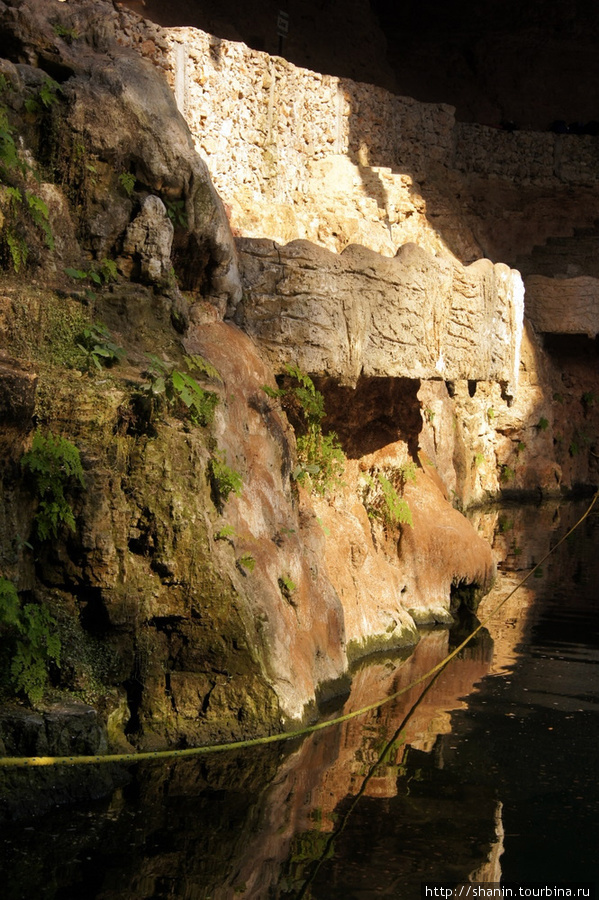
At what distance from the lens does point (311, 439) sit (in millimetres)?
10219

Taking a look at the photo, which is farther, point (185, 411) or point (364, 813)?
point (185, 411)

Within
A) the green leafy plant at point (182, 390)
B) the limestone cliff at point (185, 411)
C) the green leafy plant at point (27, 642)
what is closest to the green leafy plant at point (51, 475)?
the limestone cliff at point (185, 411)

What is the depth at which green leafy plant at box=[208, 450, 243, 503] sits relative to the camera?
749 cm

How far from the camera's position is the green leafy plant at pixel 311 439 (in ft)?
31.9

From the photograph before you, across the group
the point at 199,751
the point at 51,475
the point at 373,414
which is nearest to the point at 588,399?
the point at 373,414

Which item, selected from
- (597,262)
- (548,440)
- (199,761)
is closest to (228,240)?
(199,761)

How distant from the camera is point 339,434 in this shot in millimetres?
11219

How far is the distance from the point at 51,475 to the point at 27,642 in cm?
93

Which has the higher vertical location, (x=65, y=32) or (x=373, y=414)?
(x=65, y=32)

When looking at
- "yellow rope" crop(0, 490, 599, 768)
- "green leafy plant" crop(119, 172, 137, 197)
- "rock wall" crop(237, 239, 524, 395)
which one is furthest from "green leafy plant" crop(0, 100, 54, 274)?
"yellow rope" crop(0, 490, 599, 768)

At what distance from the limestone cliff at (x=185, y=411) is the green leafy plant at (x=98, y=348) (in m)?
0.02

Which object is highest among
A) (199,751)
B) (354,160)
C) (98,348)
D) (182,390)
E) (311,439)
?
(354,160)

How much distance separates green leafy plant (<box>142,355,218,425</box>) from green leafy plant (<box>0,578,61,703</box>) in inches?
60.6

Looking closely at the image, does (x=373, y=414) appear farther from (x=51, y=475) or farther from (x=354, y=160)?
(x=354, y=160)
